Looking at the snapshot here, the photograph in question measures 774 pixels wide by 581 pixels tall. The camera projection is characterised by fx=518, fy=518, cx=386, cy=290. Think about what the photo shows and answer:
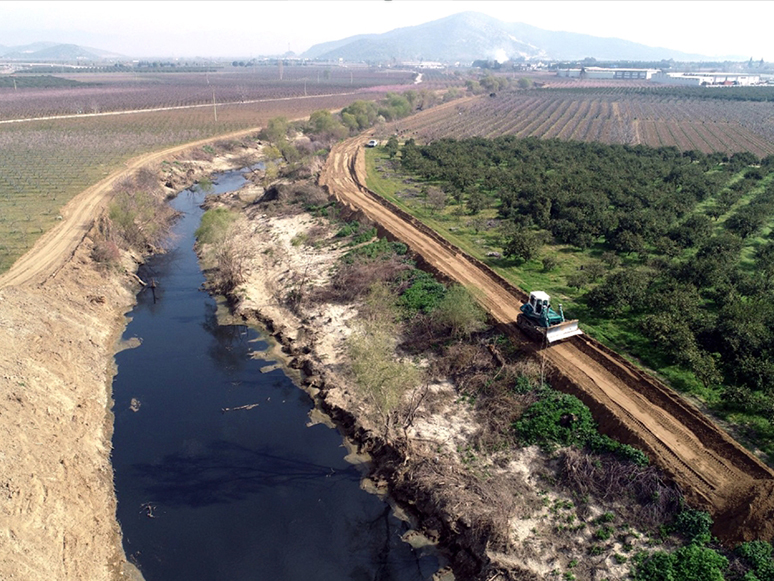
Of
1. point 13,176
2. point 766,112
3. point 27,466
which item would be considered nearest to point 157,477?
point 27,466

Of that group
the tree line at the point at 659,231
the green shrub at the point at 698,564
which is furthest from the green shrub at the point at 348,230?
the green shrub at the point at 698,564

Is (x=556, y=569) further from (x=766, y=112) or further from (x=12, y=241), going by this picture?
(x=766, y=112)

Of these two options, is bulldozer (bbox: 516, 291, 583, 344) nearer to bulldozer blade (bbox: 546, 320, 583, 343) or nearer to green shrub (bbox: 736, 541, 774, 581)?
bulldozer blade (bbox: 546, 320, 583, 343)

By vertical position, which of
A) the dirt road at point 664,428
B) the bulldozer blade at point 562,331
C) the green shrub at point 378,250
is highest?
the bulldozer blade at point 562,331

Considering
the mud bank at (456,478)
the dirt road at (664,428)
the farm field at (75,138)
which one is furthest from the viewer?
the farm field at (75,138)

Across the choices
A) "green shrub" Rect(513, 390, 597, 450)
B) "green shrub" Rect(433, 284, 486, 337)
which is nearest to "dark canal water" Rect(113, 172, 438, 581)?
"green shrub" Rect(513, 390, 597, 450)

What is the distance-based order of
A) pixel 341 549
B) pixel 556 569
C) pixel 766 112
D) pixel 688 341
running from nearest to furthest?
pixel 556 569
pixel 341 549
pixel 688 341
pixel 766 112

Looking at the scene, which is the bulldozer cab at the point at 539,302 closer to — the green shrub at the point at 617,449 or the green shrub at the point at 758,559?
the green shrub at the point at 617,449
